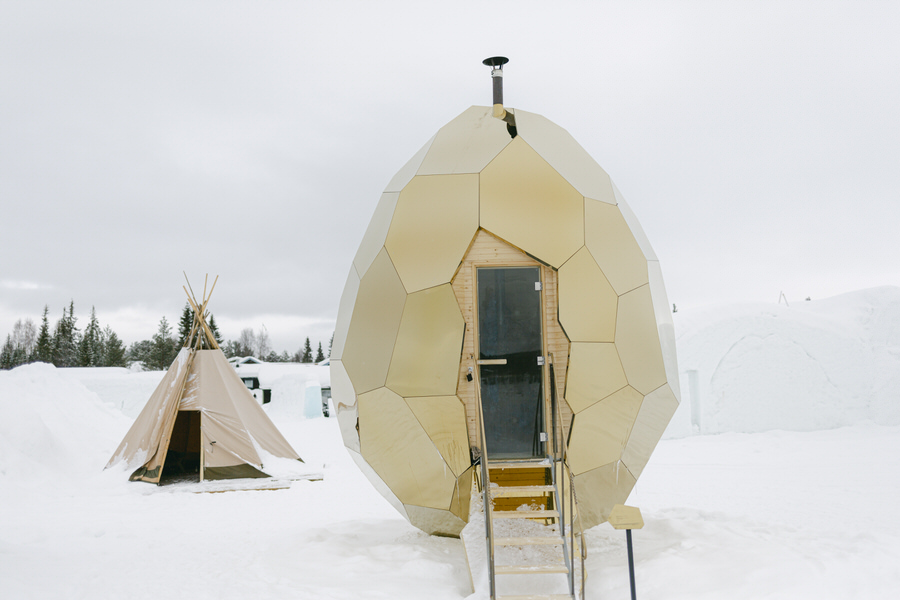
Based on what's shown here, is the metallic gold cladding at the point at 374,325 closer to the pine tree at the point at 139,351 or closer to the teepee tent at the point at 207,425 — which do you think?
the teepee tent at the point at 207,425

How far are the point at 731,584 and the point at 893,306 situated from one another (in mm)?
18900

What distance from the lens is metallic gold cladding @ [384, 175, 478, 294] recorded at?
5.46m

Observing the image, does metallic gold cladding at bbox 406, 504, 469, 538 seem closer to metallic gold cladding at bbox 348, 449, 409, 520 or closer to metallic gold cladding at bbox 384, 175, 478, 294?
metallic gold cladding at bbox 348, 449, 409, 520

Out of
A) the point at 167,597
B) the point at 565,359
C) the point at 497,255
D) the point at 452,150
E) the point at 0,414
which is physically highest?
the point at 452,150

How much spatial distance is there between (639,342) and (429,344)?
75.5 inches

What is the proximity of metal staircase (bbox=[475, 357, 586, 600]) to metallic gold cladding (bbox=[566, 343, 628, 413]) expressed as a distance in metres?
0.18

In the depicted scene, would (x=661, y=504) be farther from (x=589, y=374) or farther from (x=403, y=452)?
(x=403, y=452)

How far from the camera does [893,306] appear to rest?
64.1 ft

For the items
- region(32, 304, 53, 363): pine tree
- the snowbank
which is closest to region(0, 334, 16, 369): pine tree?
region(32, 304, 53, 363): pine tree

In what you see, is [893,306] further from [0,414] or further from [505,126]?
[0,414]

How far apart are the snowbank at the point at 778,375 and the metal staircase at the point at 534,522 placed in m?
13.5

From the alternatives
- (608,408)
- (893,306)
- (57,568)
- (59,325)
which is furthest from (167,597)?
(59,325)

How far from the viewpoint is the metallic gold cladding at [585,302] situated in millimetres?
5371

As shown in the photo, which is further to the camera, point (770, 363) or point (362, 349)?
point (770, 363)
